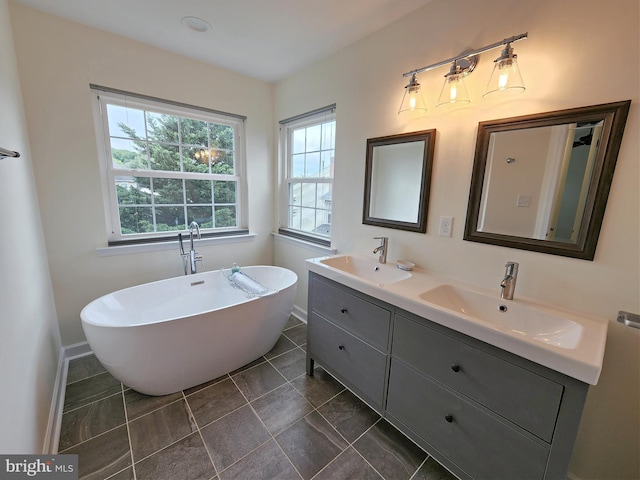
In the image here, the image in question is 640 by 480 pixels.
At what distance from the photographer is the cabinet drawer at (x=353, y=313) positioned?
4.80 feet

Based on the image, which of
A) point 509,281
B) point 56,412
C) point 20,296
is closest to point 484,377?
point 509,281

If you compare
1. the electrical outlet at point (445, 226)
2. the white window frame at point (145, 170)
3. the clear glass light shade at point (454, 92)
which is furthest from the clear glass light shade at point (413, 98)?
the white window frame at point (145, 170)

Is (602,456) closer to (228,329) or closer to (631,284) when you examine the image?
(631,284)

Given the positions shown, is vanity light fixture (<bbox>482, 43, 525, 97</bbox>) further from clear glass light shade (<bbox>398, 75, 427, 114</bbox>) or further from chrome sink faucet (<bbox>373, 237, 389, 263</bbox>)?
chrome sink faucet (<bbox>373, 237, 389, 263</bbox>)

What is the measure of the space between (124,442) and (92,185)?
1795mm

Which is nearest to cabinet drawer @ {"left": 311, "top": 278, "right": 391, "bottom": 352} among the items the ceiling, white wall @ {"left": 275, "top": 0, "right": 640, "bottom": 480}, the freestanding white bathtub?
the freestanding white bathtub

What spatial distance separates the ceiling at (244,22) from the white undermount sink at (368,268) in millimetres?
1636

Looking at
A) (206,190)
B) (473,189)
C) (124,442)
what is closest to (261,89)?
(206,190)

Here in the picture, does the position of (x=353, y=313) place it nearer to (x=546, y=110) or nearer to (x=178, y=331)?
(x=178, y=331)

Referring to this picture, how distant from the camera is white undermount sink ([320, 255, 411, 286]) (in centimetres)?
180

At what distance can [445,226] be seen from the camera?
1.63 m

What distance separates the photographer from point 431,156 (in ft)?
5.40

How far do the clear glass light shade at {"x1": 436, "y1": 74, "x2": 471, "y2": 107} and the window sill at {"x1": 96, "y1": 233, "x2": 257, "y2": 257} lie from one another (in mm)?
2210

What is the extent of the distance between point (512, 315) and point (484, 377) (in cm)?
39
